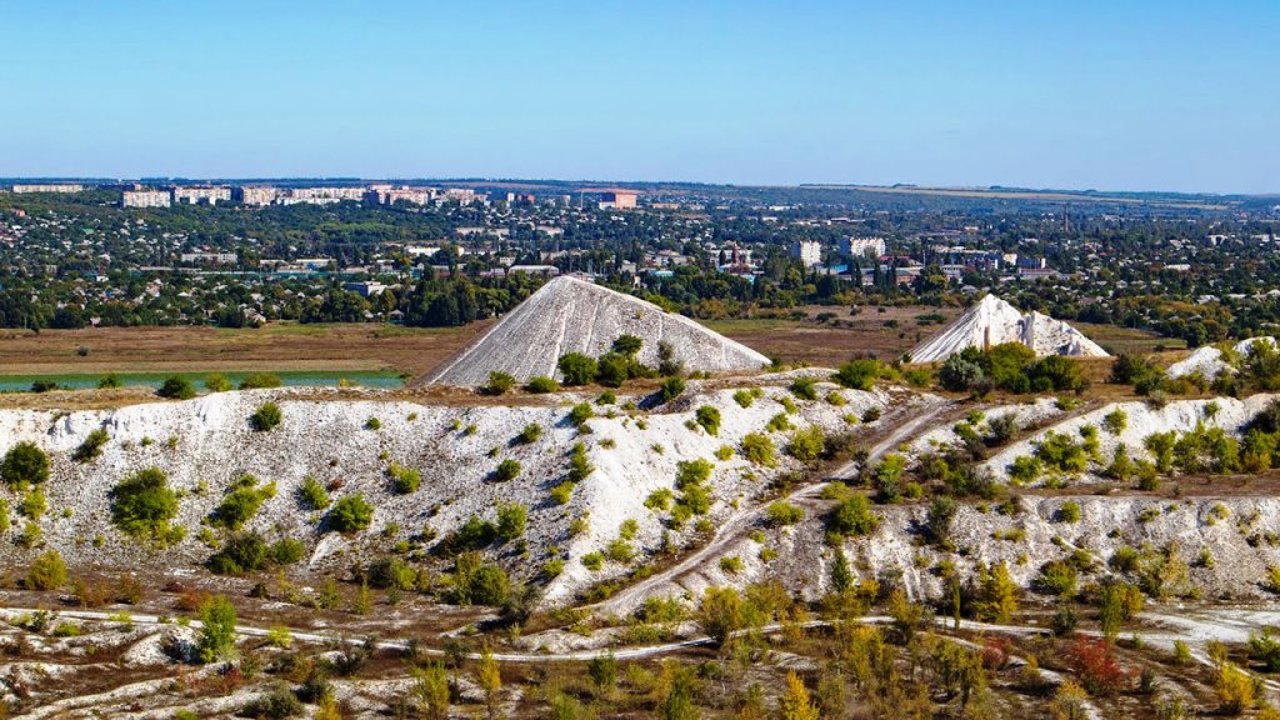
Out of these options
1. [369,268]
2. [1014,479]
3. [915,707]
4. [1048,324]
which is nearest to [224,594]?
[915,707]

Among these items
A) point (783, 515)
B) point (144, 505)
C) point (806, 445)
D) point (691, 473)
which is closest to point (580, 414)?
point (691, 473)

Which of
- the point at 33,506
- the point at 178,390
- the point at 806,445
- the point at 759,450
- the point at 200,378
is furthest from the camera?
the point at 200,378

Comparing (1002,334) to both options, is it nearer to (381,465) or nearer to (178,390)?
(381,465)

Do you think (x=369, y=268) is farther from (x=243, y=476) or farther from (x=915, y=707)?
(x=915, y=707)

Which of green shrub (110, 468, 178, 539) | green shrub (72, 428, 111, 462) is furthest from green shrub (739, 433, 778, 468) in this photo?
green shrub (72, 428, 111, 462)

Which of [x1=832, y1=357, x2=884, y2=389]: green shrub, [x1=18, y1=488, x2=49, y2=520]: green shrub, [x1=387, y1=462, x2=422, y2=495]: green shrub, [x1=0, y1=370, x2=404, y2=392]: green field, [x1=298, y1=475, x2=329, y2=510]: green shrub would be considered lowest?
[x1=0, y1=370, x2=404, y2=392]: green field

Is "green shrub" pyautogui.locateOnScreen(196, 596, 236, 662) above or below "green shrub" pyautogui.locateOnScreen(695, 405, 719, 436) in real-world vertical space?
below

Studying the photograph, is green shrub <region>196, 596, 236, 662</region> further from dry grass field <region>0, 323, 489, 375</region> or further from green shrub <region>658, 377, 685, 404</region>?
dry grass field <region>0, 323, 489, 375</region>
